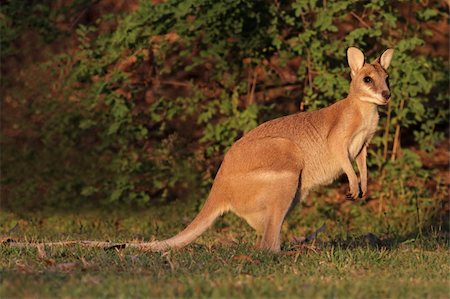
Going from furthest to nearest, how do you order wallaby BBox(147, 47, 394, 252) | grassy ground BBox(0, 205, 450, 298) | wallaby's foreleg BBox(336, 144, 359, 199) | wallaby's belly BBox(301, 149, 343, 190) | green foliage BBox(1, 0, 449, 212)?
green foliage BBox(1, 0, 449, 212) < wallaby's foreleg BBox(336, 144, 359, 199) < wallaby's belly BBox(301, 149, 343, 190) < wallaby BBox(147, 47, 394, 252) < grassy ground BBox(0, 205, 450, 298)

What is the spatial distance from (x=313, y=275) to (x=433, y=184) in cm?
639

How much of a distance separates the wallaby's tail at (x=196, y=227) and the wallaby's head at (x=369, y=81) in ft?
5.00

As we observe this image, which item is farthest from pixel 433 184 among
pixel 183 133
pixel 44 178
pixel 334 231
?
pixel 44 178

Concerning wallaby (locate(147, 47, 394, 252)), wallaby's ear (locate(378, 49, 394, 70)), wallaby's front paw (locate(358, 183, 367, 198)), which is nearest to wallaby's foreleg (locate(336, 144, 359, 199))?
wallaby (locate(147, 47, 394, 252))

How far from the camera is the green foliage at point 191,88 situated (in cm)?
1008

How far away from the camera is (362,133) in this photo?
289 inches

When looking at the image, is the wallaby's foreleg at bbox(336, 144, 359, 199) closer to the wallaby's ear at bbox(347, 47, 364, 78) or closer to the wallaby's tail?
the wallaby's ear at bbox(347, 47, 364, 78)

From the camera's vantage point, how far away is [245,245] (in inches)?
273

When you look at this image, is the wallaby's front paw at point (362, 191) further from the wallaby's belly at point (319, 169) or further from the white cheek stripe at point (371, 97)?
the white cheek stripe at point (371, 97)

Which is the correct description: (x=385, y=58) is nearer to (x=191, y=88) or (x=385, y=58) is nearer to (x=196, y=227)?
(x=196, y=227)

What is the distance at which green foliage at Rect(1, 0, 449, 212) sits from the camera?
33.1 ft

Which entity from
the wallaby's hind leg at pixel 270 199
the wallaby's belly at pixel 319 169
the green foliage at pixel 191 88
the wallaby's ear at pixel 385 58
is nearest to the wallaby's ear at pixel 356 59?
the wallaby's ear at pixel 385 58

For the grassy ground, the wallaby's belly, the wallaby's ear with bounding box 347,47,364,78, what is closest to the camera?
the grassy ground

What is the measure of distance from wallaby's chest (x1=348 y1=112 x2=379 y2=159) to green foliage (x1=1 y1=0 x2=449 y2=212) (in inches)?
102
